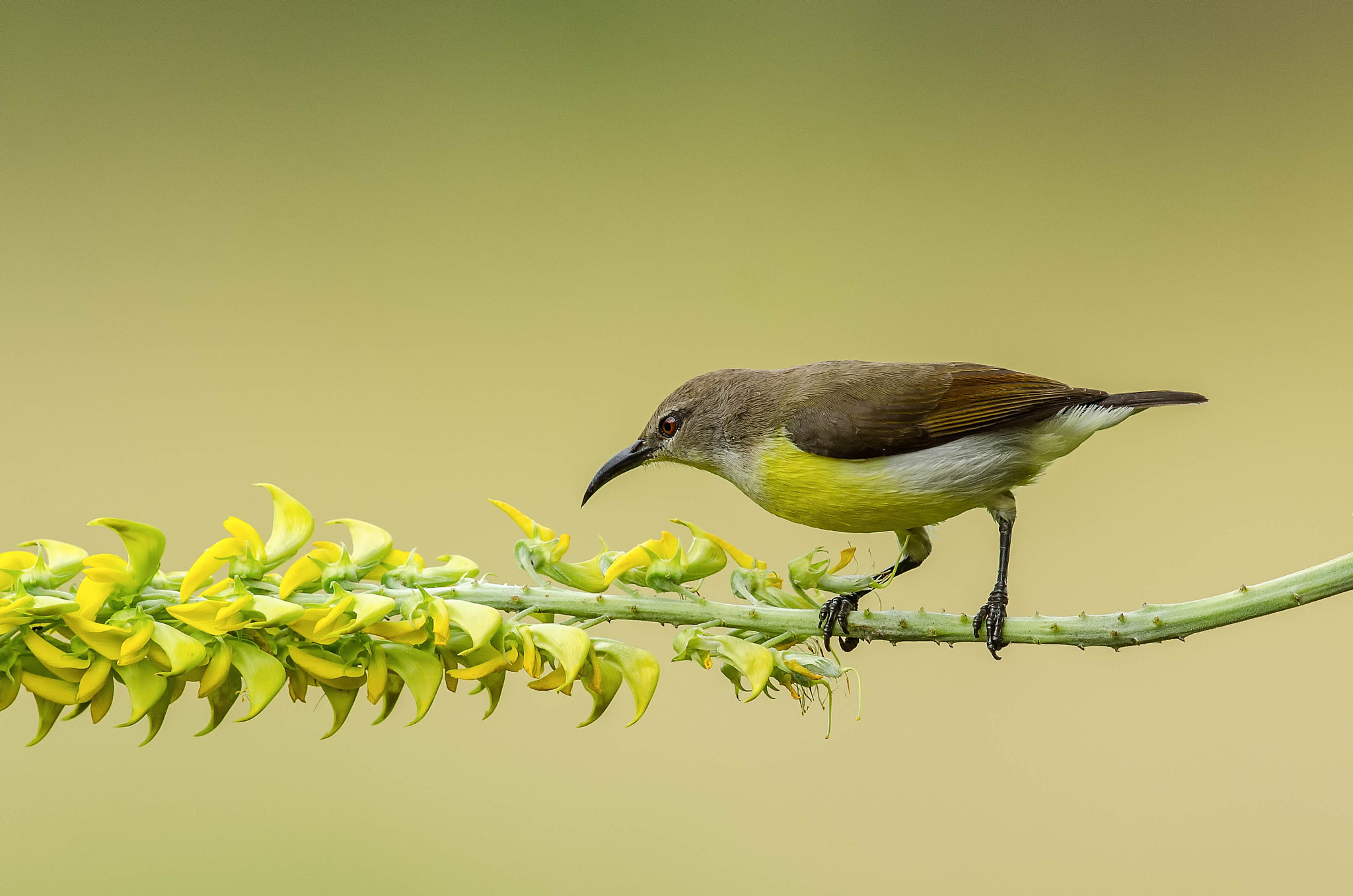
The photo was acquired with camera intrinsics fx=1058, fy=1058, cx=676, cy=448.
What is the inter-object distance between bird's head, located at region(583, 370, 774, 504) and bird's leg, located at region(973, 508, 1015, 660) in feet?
0.94

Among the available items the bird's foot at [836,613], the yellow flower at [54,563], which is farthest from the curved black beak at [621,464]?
the yellow flower at [54,563]

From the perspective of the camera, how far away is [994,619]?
88 cm

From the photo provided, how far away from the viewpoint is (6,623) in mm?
672

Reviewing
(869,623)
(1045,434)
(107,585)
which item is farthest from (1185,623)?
(107,585)

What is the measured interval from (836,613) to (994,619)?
0.44 ft

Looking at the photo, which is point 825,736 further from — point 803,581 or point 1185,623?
point 1185,623

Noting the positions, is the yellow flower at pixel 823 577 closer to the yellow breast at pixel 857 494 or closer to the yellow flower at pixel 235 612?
the yellow breast at pixel 857 494

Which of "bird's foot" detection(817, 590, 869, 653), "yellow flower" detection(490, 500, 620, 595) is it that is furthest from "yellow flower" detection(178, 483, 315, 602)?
"bird's foot" detection(817, 590, 869, 653)

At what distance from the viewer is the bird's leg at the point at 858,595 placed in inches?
33.1

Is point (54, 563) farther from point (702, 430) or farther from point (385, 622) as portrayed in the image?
point (702, 430)

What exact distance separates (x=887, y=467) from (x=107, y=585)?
74cm

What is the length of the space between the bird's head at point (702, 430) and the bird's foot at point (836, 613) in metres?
0.27

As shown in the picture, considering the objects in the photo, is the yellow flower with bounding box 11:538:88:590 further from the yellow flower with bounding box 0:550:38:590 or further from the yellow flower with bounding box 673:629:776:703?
the yellow flower with bounding box 673:629:776:703

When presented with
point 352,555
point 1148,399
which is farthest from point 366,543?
point 1148,399
